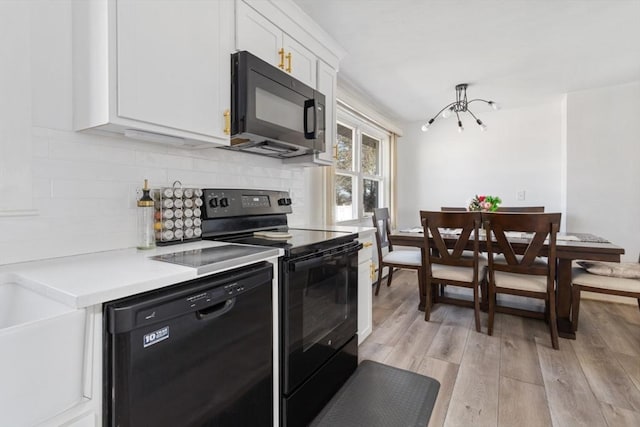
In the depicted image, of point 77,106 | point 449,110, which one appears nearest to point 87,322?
point 77,106

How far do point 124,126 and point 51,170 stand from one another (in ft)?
1.02

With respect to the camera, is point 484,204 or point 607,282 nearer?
point 607,282

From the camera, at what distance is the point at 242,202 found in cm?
183

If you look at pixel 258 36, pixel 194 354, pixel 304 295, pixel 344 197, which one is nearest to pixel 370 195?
pixel 344 197

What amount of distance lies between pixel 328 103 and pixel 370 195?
2.21 metres

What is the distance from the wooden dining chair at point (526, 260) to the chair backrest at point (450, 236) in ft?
0.37

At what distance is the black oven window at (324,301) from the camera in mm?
1479

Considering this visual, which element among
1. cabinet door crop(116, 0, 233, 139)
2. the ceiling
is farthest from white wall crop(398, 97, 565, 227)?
cabinet door crop(116, 0, 233, 139)

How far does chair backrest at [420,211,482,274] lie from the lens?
250cm

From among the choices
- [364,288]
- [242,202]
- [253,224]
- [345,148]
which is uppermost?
[345,148]

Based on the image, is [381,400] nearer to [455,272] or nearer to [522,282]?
[455,272]

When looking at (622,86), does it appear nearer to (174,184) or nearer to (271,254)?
(271,254)

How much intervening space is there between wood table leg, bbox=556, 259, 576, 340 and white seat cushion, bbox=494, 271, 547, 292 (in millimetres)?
187

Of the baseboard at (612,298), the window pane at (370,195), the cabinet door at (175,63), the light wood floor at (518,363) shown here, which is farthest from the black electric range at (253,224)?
the baseboard at (612,298)
